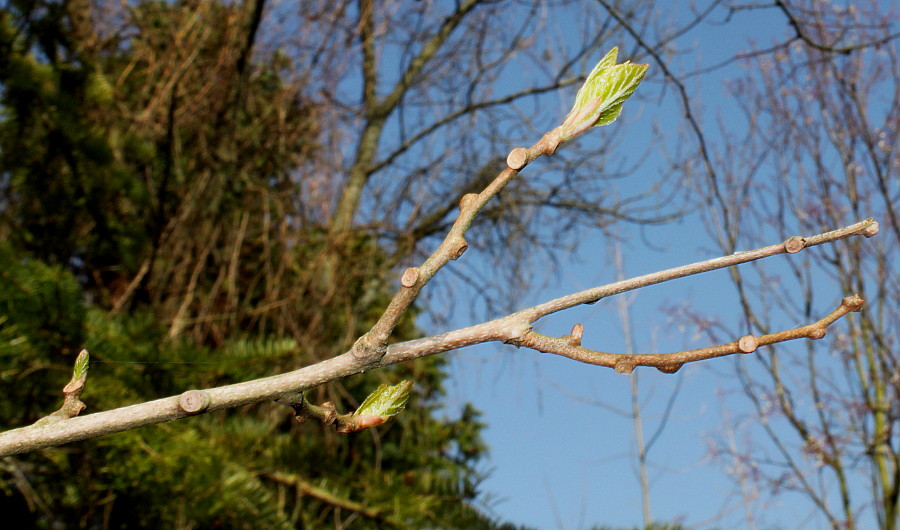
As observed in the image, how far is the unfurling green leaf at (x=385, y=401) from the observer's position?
41cm

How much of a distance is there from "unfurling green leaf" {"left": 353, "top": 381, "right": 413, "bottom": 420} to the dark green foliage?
0.37m

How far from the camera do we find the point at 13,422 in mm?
1180

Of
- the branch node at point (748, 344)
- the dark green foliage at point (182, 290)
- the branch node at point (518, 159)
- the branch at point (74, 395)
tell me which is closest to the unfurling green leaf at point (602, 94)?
the branch node at point (518, 159)

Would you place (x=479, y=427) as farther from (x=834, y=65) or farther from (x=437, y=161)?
(x=834, y=65)

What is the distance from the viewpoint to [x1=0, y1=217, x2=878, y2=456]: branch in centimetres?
34

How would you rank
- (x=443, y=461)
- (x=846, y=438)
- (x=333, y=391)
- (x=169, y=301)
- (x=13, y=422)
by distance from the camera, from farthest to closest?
(x=846, y=438) → (x=443, y=461) → (x=333, y=391) → (x=169, y=301) → (x=13, y=422)

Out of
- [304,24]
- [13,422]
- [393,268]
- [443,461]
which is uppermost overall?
[304,24]

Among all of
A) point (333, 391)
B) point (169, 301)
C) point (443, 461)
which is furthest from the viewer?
point (443, 461)

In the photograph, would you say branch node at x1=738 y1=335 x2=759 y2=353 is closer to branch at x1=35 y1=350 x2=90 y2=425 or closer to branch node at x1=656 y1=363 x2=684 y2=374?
branch node at x1=656 y1=363 x2=684 y2=374

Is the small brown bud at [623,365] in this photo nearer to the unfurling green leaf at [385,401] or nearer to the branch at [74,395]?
the unfurling green leaf at [385,401]

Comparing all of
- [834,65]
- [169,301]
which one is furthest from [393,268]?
[834,65]

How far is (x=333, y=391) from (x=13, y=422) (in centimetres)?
90

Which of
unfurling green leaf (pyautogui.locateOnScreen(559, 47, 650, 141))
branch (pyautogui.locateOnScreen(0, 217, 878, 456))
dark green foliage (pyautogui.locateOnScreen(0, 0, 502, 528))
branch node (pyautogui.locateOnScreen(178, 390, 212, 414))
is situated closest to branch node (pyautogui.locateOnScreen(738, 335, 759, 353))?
branch (pyautogui.locateOnScreen(0, 217, 878, 456))

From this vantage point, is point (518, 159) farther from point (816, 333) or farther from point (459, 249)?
point (816, 333)
